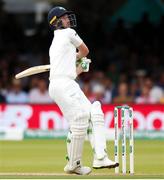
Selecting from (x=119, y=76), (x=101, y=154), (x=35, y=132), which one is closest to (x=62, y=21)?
(x=101, y=154)

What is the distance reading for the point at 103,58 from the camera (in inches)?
701

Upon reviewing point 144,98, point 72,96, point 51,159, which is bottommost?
point 51,159

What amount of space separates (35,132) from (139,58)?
2.98 m

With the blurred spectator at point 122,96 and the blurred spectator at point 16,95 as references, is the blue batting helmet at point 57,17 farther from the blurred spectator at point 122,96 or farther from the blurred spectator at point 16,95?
the blurred spectator at point 16,95

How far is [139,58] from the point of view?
1794cm

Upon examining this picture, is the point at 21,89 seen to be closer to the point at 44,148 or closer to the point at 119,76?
the point at 119,76

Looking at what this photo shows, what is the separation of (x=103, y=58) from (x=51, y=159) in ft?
20.6

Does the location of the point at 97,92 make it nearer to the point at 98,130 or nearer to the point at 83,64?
the point at 83,64

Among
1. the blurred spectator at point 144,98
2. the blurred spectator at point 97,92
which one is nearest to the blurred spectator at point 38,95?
the blurred spectator at point 97,92

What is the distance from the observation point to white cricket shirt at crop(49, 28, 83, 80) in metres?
8.90

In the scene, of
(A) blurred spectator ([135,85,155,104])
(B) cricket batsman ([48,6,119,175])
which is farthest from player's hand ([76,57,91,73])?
(A) blurred spectator ([135,85,155,104])

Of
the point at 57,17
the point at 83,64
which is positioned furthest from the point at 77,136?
the point at 57,17

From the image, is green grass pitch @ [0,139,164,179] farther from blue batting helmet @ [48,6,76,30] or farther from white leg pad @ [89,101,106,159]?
blue batting helmet @ [48,6,76,30]

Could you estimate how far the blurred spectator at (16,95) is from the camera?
1644 cm
